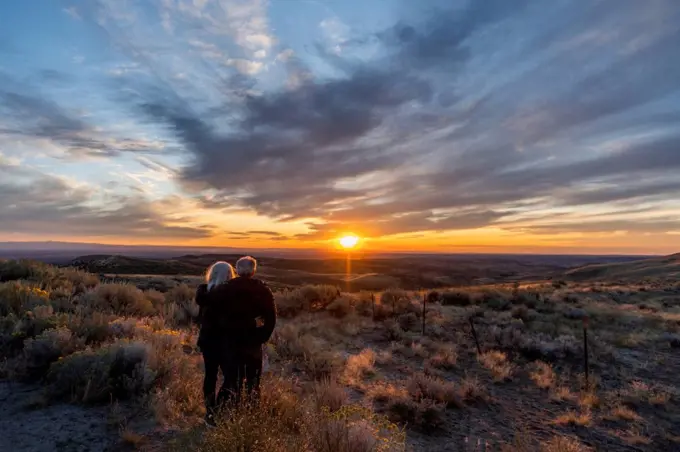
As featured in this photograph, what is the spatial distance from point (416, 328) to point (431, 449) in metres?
9.45

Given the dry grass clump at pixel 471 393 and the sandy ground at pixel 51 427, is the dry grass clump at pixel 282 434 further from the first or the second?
the dry grass clump at pixel 471 393

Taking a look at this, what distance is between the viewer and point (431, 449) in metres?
6.32

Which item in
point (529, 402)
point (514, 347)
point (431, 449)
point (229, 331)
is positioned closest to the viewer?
point (229, 331)

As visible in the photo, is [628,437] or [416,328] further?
[416,328]

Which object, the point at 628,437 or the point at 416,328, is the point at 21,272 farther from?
the point at 628,437

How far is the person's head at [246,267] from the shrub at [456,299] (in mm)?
18278

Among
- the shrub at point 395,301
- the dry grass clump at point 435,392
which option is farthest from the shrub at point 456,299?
the dry grass clump at point 435,392

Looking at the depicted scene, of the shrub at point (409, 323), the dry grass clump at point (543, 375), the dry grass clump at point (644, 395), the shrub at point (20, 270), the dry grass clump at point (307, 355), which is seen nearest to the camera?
the dry grass clump at point (644, 395)

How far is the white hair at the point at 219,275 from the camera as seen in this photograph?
574cm

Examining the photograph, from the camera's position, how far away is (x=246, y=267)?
565cm

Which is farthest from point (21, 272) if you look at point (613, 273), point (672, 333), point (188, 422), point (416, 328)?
point (613, 273)

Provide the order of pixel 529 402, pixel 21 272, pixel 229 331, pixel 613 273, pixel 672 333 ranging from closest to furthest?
pixel 229 331, pixel 529 402, pixel 21 272, pixel 672 333, pixel 613 273

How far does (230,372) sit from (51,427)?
2.30 metres

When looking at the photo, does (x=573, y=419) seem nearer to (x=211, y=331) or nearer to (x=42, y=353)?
(x=211, y=331)
